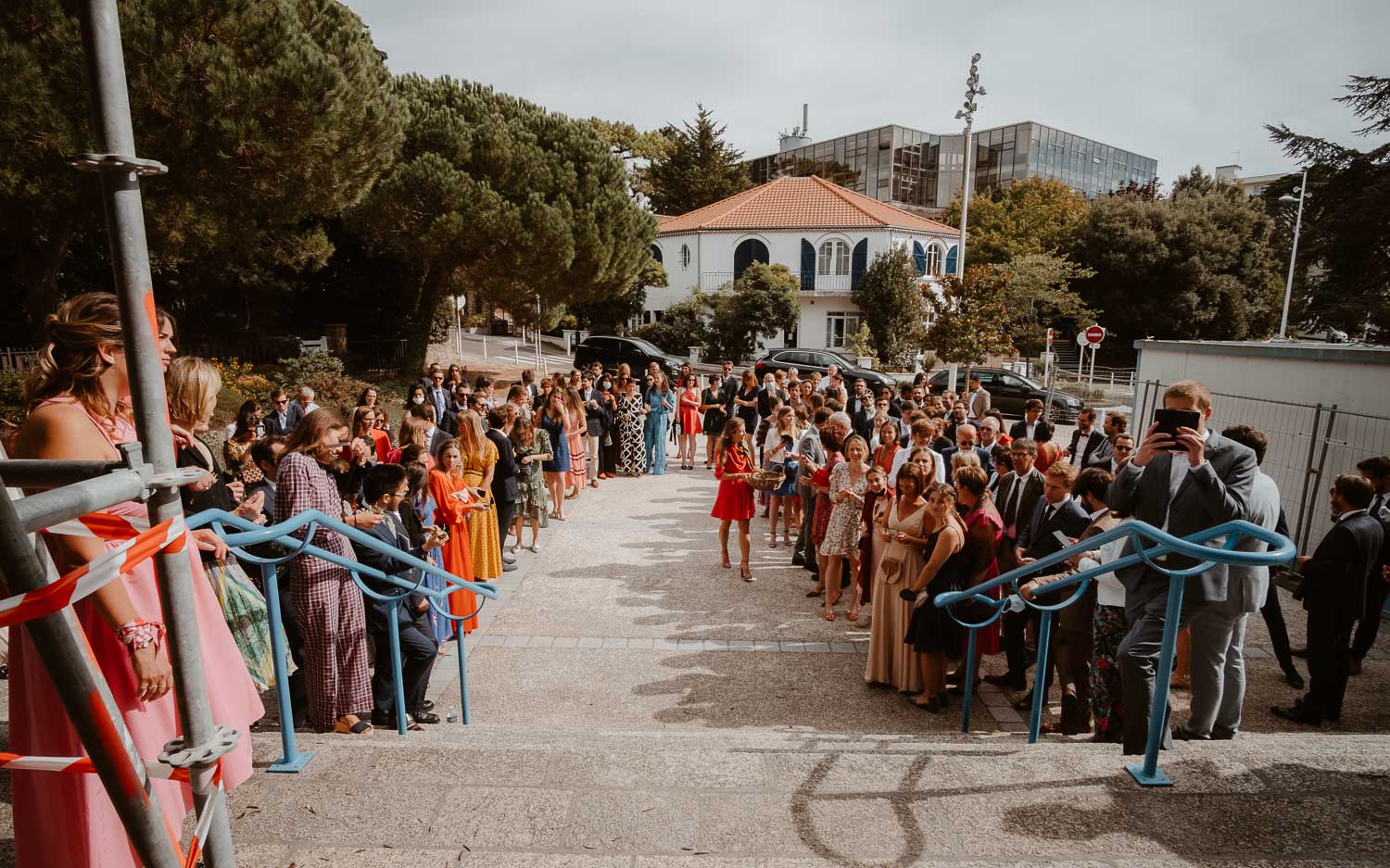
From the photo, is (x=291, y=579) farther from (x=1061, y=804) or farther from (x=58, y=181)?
(x=58, y=181)

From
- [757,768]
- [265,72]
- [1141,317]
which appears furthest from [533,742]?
[1141,317]

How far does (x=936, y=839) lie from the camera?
8.93ft

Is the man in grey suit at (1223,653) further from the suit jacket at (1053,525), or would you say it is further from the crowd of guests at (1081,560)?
the suit jacket at (1053,525)

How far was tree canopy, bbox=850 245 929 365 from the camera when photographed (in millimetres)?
34844

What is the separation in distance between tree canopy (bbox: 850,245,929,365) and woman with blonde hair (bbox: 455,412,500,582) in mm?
29272

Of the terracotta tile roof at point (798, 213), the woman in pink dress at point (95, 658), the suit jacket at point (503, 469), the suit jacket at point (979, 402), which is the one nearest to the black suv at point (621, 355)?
the suit jacket at point (979, 402)

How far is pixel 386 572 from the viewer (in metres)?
4.70

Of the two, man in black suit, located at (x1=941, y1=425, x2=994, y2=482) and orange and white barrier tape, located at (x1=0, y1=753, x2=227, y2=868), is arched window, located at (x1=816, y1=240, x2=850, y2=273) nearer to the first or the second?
man in black suit, located at (x1=941, y1=425, x2=994, y2=482)

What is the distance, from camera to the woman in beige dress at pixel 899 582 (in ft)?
18.5

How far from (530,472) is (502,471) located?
817 millimetres

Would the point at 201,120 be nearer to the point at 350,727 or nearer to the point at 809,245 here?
the point at 350,727

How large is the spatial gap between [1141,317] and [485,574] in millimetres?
40915

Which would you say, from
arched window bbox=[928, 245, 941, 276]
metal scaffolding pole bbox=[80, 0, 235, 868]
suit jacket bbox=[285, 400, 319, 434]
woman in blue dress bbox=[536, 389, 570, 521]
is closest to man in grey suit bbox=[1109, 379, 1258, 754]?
metal scaffolding pole bbox=[80, 0, 235, 868]

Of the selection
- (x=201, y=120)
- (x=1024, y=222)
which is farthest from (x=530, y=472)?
(x=1024, y=222)
